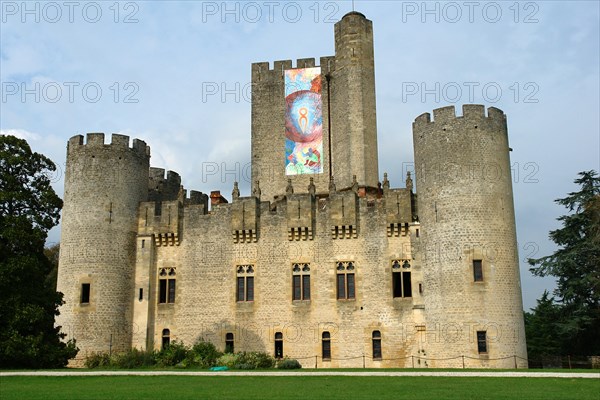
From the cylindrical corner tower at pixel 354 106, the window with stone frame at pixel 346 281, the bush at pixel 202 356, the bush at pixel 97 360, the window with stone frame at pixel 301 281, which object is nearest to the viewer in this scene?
the bush at pixel 202 356

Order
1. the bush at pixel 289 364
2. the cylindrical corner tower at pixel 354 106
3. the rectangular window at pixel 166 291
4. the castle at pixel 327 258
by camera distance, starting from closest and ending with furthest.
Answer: the castle at pixel 327 258 < the bush at pixel 289 364 < the rectangular window at pixel 166 291 < the cylindrical corner tower at pixel 354 106

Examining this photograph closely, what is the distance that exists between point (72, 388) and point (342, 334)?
16.0 metres

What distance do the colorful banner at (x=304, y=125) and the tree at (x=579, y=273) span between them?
13.7m

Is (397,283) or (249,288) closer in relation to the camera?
(397,283)

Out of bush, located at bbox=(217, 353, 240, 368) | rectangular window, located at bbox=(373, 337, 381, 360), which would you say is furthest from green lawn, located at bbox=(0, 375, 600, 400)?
rectangular window, located at bbox=(373, 337, 381, 360)

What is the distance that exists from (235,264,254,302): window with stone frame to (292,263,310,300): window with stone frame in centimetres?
218

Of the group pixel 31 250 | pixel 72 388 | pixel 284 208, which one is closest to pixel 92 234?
pixel 31 250

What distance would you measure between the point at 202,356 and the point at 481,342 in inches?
501

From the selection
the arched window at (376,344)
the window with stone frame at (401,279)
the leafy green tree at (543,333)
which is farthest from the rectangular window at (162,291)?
the leafy green tree at (543,333)

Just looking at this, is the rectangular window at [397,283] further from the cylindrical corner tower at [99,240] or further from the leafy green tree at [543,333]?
the cylindrical corner tower at [99,240]

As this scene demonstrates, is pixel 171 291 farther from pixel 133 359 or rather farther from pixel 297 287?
pixel 297 287

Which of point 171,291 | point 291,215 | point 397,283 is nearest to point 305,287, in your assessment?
point 291,215

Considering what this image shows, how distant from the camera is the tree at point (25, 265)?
25.7 metres

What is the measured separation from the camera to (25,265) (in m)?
26.1
